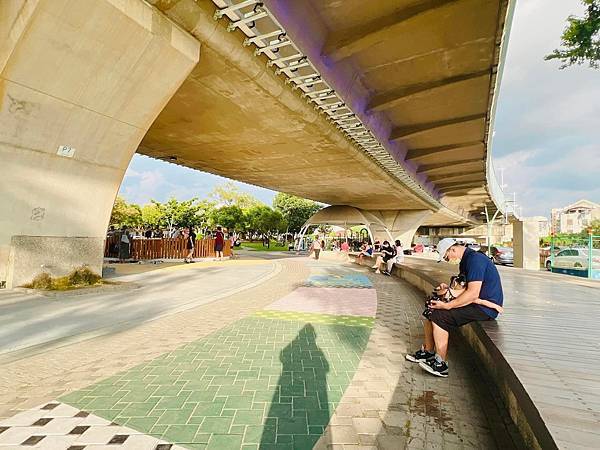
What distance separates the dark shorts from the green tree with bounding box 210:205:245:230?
4173cm

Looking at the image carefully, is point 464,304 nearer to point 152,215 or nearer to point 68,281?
point 68,281

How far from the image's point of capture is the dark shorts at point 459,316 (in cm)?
376

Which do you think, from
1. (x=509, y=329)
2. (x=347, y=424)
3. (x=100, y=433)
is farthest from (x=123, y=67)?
(x=509, y=329)

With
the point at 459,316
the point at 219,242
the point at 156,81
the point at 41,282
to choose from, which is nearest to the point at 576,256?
the point at 459,316

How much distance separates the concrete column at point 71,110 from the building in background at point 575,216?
117 metres

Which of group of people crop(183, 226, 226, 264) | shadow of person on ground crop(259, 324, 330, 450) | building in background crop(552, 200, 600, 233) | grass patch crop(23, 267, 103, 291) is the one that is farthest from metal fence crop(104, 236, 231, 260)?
building in background crop(552, 200, 600, 233)

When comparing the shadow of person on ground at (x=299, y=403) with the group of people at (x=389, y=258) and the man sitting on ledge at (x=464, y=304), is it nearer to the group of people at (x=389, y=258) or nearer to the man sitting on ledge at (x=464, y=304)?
the man sitting on ledge at (x=464, y=304)

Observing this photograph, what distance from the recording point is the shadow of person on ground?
2.55 m

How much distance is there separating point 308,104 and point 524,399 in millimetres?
9083

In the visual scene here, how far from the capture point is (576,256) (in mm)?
17516

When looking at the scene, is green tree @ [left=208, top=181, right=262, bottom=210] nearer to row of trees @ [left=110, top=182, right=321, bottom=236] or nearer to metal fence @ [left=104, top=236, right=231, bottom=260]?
row of trees @ [left=110, top=182, right=321, bottom=236]

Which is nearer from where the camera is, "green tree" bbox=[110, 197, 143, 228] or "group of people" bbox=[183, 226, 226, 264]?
"group of people" bbox=[183, 226, 226, 264]

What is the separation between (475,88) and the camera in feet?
34.0

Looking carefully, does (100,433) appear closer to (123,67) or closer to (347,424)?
(347,424)
